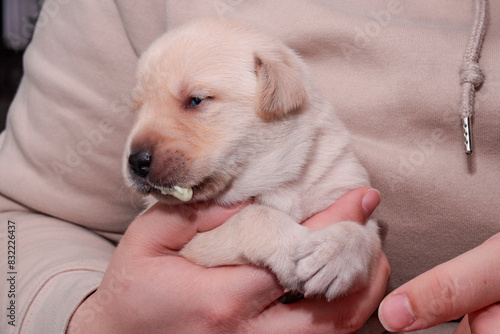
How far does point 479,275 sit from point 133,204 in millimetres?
1603

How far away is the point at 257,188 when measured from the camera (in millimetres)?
1521

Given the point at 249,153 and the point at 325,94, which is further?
the point at 325,94

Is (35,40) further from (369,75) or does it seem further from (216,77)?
(369,75)

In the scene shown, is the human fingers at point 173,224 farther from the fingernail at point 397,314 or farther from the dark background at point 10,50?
the dark background at point 10,50

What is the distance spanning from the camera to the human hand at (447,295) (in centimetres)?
117

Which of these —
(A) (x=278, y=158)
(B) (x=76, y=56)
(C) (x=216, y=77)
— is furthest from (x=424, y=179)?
(B) (x=76, y=56)

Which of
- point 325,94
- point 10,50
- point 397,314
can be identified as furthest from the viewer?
point 10,50

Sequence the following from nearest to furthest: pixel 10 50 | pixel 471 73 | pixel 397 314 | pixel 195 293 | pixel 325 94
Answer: pixel 397 314 < pixel 195 293 < pixel 471 73 < pixel 325 94 < pixel 10 50

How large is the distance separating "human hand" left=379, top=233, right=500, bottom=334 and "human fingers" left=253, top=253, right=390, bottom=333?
235mm

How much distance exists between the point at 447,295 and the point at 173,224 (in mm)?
885

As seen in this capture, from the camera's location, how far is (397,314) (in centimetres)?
116

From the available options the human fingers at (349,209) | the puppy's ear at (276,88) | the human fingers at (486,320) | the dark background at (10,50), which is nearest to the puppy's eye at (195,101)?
the puppy's ear at (276,88)

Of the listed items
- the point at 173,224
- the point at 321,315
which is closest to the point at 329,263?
the point at 321,315

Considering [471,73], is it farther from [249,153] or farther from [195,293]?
[195,293]
